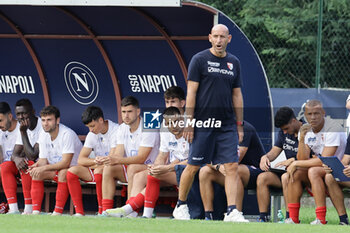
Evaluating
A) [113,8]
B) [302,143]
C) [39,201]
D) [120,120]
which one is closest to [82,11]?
[113,8]

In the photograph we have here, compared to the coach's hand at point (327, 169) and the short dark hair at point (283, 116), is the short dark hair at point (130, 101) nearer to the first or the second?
the short dark hair at point (283, 116)

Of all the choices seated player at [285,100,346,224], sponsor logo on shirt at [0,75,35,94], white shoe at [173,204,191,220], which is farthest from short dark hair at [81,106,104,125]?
seated player at [285,100,346,224]

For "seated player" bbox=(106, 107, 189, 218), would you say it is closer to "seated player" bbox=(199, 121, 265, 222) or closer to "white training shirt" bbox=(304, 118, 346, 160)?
"seated player" bbox=(199, 121, 265, 222)

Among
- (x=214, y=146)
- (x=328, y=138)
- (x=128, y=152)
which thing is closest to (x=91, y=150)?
(x=128, y=152)

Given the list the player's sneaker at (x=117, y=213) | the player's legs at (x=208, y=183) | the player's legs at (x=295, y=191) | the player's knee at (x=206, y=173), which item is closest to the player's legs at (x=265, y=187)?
the player's legs at (x=295, y=191)

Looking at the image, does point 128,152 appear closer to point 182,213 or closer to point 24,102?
point 182,213

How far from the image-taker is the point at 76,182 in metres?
11.5

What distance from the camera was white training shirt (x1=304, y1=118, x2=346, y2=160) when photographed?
10.6m

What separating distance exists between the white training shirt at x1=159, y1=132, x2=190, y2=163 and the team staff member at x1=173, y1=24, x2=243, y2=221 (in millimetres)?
985

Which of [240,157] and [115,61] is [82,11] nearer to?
[115,61]

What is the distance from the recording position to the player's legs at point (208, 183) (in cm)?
1052

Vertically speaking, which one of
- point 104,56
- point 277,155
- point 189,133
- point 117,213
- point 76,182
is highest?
point 104,56

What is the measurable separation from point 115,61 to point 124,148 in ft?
4.81

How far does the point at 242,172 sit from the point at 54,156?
2.43 m
